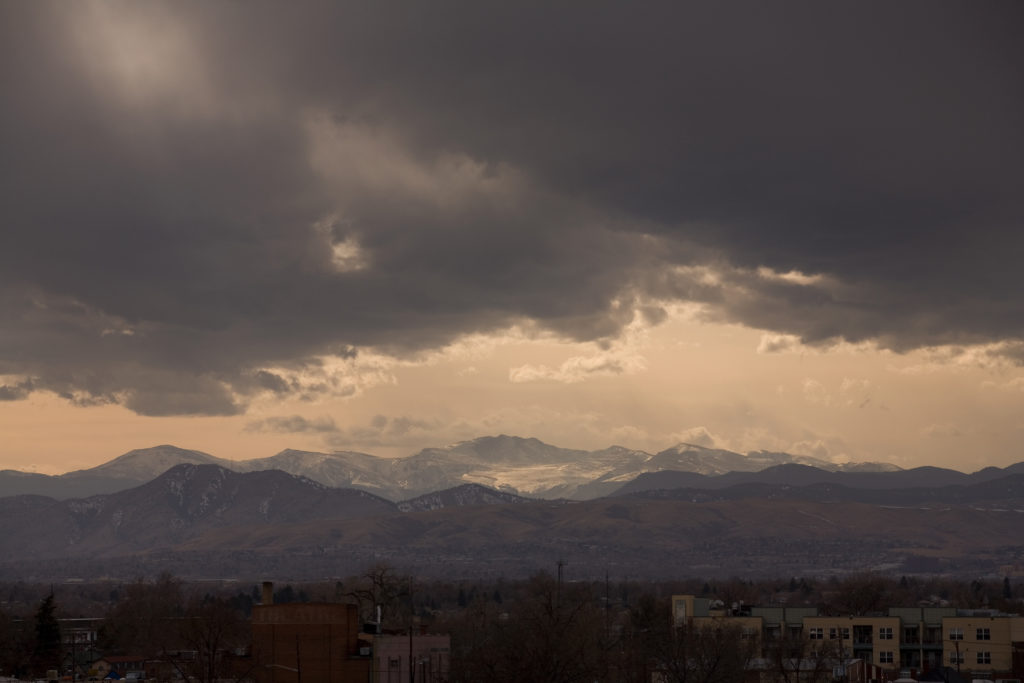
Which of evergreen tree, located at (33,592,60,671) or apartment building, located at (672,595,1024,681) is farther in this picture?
evergreen tree, located at (33,592,60,671)

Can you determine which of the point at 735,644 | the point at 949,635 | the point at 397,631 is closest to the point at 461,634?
the point at 397,631

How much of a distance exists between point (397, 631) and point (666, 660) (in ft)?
93.0

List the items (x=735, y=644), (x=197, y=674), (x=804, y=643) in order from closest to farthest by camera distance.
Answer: (x=197, y=674)
(x=735, y=644)
(x=804, y=643)

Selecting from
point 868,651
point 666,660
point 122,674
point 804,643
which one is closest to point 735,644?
point 666,660

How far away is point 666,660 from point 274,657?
3877 cm

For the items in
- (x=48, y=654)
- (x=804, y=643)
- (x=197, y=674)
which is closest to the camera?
(x=197, y=674)

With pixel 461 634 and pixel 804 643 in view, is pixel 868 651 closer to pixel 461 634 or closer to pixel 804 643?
pixel 804 643

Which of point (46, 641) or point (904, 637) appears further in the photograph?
point (46, 641)

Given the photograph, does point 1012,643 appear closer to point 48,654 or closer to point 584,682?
point 584,682

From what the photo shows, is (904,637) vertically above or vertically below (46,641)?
above

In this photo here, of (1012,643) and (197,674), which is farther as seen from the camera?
(1012,643)

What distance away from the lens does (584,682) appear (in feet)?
455

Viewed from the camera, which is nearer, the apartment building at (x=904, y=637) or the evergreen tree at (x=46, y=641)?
the apartment building at (x=904, y=637)

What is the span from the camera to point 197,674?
454ft
